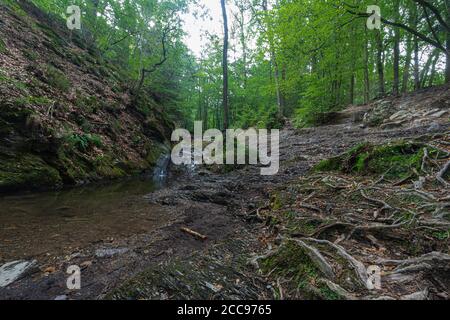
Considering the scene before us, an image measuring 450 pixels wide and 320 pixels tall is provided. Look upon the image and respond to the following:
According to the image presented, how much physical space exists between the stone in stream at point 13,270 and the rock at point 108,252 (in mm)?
633

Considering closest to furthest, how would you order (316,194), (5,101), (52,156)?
(316,194) < (5,101) < (52,156)

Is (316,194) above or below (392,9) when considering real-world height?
below

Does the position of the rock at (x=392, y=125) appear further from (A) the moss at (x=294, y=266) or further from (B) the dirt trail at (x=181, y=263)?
(A) the moss at (x=294, y=266)

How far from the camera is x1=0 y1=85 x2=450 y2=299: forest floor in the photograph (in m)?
2.12

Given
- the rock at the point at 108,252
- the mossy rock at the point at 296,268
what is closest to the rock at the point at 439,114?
the mossy rock at the point at 296,268

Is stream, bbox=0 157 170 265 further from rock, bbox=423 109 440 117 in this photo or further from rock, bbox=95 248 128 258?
rock, bbox=423 109 440 117

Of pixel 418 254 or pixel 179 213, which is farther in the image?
pixel 179 213

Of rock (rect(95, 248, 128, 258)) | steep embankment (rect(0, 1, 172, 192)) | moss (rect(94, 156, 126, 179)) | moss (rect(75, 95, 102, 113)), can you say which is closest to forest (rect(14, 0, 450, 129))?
steep embankment (rect(0, 1, 172, 192))

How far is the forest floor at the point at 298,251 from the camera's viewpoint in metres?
2.12
